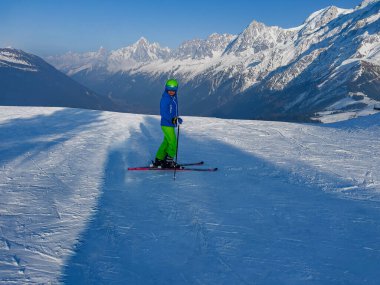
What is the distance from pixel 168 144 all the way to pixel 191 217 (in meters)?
4.95

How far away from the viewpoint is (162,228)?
6.80 m

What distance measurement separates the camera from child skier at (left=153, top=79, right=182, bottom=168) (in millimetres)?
11180

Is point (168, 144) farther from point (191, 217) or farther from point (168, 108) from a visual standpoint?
point (191, 217)

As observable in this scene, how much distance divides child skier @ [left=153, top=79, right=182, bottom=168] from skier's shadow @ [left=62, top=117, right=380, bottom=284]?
1.54m

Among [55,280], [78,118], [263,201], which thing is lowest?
[55,280]

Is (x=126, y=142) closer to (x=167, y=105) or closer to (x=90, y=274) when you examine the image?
(x=167, y=105)

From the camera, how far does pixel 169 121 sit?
448 inches

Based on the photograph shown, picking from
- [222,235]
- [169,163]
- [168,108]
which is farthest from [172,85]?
[222,235]

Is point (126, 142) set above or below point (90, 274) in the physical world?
above

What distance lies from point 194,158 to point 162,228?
22.4 ft

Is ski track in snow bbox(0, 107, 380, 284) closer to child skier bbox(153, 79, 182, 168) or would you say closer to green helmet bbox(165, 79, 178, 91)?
child skier bbox(153, 79, 182, 168)

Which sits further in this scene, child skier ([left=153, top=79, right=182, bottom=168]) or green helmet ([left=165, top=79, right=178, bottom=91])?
child skier ([left=153, top=79, right=182, bottom=168])

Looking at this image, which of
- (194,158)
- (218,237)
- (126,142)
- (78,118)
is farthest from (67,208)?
(78,118)

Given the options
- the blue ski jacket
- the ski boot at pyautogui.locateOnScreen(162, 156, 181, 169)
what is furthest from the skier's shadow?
the blue ski jacket
